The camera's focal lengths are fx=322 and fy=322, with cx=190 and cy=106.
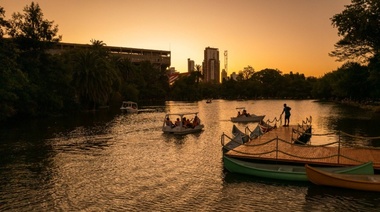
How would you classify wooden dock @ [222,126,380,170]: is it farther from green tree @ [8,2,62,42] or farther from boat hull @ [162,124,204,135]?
green tree @ [8,2,62,42]

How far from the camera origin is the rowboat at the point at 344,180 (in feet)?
51.5

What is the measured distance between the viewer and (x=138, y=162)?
23703 millimetres

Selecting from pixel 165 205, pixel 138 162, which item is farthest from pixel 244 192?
pixel 138 162

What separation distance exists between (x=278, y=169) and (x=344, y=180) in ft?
13.7

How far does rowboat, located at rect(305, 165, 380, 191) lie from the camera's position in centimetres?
1570

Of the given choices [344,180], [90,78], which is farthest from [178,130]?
[90,78]

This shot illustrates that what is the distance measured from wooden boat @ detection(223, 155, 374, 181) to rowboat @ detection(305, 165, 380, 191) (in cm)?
31

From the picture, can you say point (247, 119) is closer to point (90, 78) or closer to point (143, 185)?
point (143, 185)

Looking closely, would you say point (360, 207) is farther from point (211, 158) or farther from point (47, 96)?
point (47, 96)

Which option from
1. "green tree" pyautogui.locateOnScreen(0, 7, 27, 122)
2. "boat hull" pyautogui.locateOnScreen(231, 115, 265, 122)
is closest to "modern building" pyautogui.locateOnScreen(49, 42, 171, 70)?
"green tree" pyautogui.locateOnScreen(0, 7, 27, 122)

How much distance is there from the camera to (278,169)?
63.8ft

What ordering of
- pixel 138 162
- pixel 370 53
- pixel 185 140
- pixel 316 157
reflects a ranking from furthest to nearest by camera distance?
pixel 370 53 < pixel 185 140 < pixel 138 162 < pixel 316 157

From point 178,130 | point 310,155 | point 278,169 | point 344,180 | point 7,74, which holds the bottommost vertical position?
point 278,169

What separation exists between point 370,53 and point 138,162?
5473 centimetres
